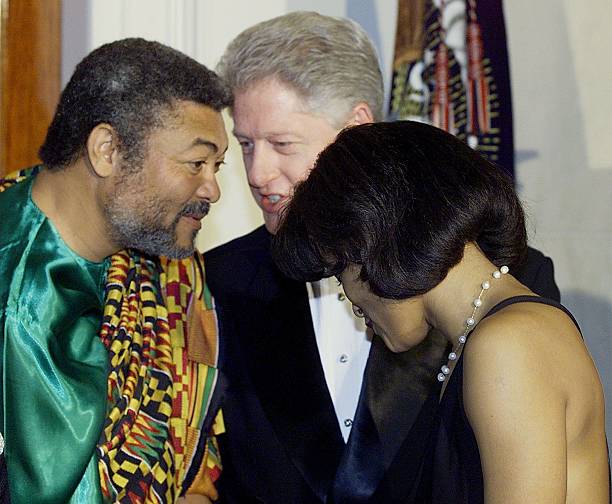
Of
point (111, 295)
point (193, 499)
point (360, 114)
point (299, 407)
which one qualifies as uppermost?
point (360, 114)

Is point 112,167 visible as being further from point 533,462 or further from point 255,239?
point 533,462

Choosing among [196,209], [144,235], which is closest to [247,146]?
[196,209]

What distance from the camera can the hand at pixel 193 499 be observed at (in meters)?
2.02

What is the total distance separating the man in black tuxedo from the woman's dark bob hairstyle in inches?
21.4

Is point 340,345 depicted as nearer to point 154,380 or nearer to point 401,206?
point 154,380

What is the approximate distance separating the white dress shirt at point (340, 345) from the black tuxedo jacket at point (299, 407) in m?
0.04

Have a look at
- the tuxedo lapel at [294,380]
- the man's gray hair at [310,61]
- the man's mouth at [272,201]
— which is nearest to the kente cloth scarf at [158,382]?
the tuxedo lapel at [294,380]

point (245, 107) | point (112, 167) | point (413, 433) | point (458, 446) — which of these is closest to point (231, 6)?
point (245, 107)

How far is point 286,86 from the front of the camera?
2.10 meters

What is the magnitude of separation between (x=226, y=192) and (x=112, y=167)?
0.97 metres

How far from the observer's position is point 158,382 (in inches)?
78.7

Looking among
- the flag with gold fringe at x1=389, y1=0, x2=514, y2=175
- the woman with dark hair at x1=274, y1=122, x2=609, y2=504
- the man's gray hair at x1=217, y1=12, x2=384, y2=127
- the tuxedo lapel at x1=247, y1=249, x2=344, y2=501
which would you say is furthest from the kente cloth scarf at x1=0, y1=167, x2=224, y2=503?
the flag with gold fringe at x1=389, y1=0, x2=514, y2=175

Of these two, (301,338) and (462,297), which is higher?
(462,297)

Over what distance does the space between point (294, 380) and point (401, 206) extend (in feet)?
2.42
